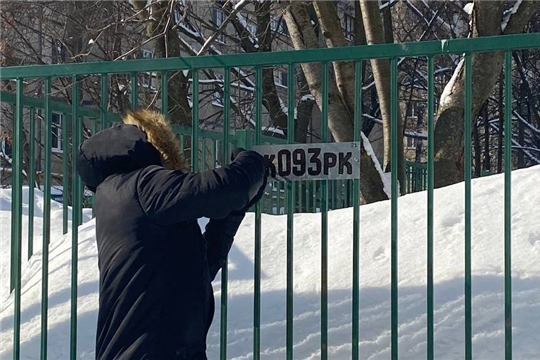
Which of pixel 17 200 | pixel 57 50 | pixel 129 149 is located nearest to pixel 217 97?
pixel 57 50

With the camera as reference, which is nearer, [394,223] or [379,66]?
[394,223]

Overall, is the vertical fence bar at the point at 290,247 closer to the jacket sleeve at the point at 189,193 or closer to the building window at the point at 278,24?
the jacket sleeve at the point at 189,193

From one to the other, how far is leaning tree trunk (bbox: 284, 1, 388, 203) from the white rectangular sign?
15.9 feet

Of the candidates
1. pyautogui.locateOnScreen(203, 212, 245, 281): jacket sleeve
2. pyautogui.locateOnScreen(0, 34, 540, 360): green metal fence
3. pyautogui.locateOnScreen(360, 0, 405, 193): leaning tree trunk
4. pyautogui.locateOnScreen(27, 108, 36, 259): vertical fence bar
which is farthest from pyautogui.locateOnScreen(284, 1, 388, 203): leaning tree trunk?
pyautogui.locateOnScreen(203, 212, 245, 281): jacket sleeve

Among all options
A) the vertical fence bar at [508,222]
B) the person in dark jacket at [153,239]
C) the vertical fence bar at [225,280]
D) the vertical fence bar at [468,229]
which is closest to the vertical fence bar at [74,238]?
the vertical fence bar at [225,280]

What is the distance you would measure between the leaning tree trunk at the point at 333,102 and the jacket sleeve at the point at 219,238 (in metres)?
5.22

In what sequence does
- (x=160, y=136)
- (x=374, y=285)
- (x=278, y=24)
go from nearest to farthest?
(x=160, y=136) < (x=374, y=285) < (x=278, y=24)

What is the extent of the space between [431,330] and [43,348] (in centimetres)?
191

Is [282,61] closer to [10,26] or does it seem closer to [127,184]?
[127,184]

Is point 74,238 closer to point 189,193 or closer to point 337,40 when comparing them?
point 189,193

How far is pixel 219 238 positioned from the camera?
10.7ft

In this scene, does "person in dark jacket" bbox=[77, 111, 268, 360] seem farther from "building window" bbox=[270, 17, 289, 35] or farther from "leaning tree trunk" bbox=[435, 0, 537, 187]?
"building window" bbox=[270, 17, 289, 35]

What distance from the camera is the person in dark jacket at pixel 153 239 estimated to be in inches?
111

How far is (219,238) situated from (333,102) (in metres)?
6.41
